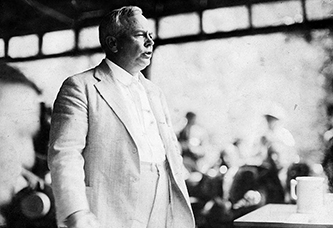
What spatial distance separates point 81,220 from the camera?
1205 mm

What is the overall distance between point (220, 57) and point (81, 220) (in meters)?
1.23

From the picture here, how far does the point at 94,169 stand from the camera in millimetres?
1398

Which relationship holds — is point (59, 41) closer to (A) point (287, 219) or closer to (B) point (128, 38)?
(B) point (128, 38)

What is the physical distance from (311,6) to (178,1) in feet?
2.16

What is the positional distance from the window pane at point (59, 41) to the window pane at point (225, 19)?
0.73 m

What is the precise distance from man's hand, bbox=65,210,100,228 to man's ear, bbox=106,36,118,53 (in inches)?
24.4

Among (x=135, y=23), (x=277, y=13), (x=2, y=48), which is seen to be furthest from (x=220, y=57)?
(x=2, y=48)

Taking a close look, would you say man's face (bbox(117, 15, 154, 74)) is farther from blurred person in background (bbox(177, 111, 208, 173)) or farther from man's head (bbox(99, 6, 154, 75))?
blurred person in background (bbox(177, 111, 208, 173))

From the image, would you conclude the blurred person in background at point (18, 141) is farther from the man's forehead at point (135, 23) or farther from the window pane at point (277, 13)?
the window pane at point (277, 13)

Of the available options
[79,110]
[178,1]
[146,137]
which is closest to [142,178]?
[146,137]

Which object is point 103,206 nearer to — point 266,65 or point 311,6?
point 266,65

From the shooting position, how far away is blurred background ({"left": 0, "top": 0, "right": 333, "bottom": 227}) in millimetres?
1976

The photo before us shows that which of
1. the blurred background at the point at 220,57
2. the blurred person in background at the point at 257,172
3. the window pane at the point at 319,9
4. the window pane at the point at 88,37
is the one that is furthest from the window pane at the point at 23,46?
the window pane at the point at 319,9

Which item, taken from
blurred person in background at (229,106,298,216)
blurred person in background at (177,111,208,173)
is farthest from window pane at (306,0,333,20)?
blurred person in background at (177,111,208,173)
